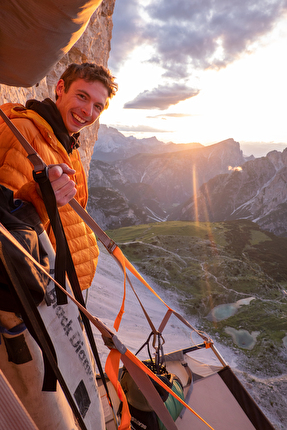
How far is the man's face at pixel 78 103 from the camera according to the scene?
293 cm

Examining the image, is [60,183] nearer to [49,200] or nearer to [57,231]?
[49,200]

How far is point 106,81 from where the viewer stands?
3160 mm

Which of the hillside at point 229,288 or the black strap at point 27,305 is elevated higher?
the black strap at point 27,305

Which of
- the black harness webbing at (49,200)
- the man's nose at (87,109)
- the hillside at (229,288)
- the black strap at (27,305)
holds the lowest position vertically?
the hillside at (229,288)

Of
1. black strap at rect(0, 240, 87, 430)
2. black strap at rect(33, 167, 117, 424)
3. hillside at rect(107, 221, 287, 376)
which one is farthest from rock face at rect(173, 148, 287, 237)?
black strap at rect(0, 240, 87, 430)

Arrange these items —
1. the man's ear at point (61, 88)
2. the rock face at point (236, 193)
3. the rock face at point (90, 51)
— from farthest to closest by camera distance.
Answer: the rock face at point (236, 193) → the rock face at point (90, 51) → the man's ear at point (61, 88)

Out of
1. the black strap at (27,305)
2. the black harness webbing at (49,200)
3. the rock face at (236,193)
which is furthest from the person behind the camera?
the rock face at (236,193)

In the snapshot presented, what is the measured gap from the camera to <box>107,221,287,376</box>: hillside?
80.1 ft

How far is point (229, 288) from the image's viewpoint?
38938 millimetres

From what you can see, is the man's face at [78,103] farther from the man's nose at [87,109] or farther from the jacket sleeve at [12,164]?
the jacket sleeve at [12,164]

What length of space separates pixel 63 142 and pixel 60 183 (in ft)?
4.23

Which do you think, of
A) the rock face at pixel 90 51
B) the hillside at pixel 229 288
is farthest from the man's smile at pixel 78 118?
the hillside at pixel 229 288

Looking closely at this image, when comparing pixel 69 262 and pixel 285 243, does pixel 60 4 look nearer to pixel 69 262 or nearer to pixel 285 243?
pixel 69 262

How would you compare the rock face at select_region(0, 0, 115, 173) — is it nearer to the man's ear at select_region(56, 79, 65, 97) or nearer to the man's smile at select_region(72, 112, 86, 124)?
the man's ear at select_region(56, 79, 65, 97)
